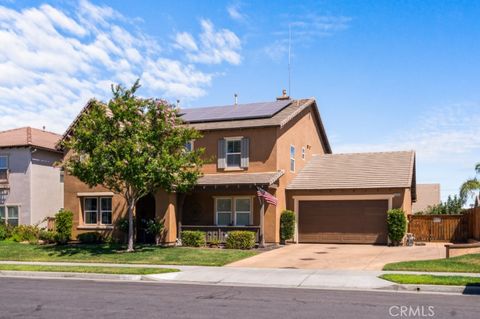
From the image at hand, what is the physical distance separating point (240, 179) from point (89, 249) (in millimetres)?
8205

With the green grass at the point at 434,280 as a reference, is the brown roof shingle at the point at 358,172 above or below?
above

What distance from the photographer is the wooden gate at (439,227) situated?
2884 centimetres

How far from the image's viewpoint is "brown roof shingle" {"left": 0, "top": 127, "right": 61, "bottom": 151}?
3575 centimetres

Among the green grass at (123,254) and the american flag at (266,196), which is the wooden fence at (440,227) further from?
the green grass at (123,254)

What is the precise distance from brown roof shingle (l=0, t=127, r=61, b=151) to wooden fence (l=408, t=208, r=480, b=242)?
2458 cm

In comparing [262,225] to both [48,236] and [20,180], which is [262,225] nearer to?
[48,236]

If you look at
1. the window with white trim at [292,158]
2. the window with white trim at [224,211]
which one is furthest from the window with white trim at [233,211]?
the window with white trim at [292,158]

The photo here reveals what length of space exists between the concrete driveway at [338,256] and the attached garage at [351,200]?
5.02 ft

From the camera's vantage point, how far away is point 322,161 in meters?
33.1

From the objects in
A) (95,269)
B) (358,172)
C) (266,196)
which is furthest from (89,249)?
(358,172)

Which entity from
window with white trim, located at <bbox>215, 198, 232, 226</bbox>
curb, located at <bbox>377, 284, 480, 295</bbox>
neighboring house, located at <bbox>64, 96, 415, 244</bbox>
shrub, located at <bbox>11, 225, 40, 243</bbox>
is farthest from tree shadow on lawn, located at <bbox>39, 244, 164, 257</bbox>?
curb, located at <bbox>377, 284, 480, 295</bbox>

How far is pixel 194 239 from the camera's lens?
85.8 ft

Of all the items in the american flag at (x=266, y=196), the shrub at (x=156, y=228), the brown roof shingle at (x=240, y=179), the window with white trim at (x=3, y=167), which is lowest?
the shrub at (x=156, y=228)

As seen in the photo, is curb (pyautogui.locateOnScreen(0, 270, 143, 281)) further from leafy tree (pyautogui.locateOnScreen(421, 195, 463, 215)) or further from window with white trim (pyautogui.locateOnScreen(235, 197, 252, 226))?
leafy tree (pyautogui.locateOnScreen(421, 195, 463, 215))
